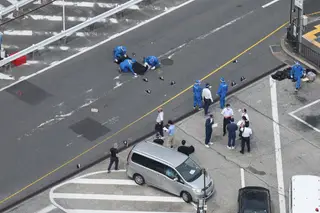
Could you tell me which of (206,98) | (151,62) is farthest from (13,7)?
(206,98)

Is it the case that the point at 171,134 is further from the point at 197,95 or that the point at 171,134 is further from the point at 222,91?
the point at 222,91

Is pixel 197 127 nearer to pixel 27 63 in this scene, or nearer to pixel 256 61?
pixel 256 61

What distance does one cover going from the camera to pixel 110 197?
39906 mm

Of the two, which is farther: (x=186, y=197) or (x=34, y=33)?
(x=34, y=33)

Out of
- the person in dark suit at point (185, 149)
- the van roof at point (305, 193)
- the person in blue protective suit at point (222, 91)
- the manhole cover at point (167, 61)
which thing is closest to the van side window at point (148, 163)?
the person in dark suit at point (185, 149)

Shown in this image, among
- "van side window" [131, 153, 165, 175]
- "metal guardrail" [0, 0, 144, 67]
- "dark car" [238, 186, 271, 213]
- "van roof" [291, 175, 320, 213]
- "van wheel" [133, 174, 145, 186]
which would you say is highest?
"metal guardrail" [0, 0, 144, 67]

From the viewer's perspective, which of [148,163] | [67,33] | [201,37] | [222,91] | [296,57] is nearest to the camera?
[148,163]

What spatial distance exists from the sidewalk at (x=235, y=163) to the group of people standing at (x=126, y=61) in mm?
4646

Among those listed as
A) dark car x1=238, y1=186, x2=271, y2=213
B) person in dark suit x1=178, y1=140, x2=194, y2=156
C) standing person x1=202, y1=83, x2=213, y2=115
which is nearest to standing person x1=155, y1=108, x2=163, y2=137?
person in dark suit x1=178, y1=140, x2=194, y2=156

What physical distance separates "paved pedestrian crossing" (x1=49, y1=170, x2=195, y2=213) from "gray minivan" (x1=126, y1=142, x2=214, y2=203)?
1.33ft

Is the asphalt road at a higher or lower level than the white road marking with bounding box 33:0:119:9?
lower

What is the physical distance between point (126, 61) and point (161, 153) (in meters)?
9.70

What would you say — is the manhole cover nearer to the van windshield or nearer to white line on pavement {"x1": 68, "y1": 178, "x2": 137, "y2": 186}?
white line on pavement {"x1": 68, "y1": 178, "x2": 137, "y2": 186}

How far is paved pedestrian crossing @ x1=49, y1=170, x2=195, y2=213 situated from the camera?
39156 mm
